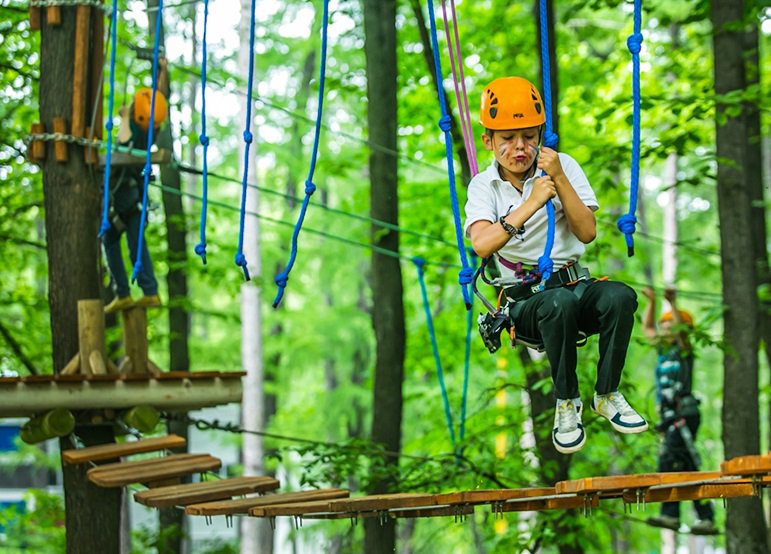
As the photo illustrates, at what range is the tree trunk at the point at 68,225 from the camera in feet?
22.0

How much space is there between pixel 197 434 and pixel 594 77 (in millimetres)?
15823

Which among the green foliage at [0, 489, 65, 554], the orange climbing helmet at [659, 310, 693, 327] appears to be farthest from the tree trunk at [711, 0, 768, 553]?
the green foliage at [0, 489, 65, 554]

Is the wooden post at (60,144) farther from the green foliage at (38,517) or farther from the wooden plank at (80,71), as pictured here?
the green foliage at (38,517)

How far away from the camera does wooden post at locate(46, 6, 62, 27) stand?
6902 millimetres

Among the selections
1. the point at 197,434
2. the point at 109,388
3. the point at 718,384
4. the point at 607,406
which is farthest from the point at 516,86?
the point at 197,434

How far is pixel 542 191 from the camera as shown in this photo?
13.5 ft

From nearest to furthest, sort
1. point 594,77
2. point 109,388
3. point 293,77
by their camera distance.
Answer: point 109,388 → point 594,77 → point 293,77

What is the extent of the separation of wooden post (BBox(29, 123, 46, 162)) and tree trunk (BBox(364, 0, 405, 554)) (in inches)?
95.4

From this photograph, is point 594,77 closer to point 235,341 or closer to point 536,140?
point 235,341

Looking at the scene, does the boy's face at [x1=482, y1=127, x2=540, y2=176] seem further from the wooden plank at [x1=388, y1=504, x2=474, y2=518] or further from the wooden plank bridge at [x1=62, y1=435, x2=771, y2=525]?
the wooden plank at [x1=388, y1=504, x2=474, y2=518]

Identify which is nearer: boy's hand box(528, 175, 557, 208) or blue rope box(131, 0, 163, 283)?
boy's hand box(528, 175, 557, 208)

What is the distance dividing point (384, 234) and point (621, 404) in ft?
14.0

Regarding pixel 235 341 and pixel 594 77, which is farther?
pixel 235 341

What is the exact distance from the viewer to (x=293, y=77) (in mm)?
19188
